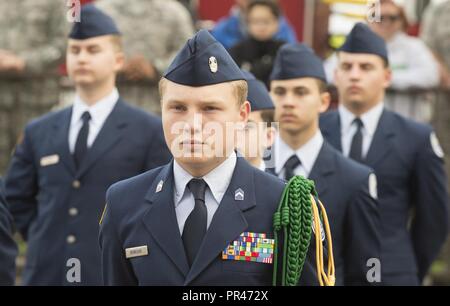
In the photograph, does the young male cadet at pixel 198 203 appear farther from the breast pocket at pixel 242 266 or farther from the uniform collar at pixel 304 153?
the uniform collar at pixel 304 153

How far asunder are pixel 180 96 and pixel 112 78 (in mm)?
2917

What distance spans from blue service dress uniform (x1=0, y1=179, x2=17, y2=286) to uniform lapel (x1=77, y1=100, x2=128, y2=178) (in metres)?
1.43

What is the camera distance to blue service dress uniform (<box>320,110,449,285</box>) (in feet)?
24.2

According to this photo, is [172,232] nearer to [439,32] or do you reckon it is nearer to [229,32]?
[229,32]

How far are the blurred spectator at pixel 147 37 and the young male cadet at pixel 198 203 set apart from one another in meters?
4.97

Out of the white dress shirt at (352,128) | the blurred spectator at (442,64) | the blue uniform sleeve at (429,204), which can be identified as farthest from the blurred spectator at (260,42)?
the blue uniform sleeve at (429,204)

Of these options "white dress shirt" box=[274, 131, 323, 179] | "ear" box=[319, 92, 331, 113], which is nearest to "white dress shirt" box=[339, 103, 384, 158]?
"ear" box=[319, 92, 331, 113]

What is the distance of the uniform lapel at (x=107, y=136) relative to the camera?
6.95 meters

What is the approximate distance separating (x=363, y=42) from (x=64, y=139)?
208 centimetres

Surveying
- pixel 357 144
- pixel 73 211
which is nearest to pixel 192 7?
pixel 357 144

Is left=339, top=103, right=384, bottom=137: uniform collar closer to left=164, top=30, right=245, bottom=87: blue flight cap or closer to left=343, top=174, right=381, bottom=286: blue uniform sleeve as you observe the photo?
left=343, top=174, right=381, bottom=286: blue uniform sleeve
